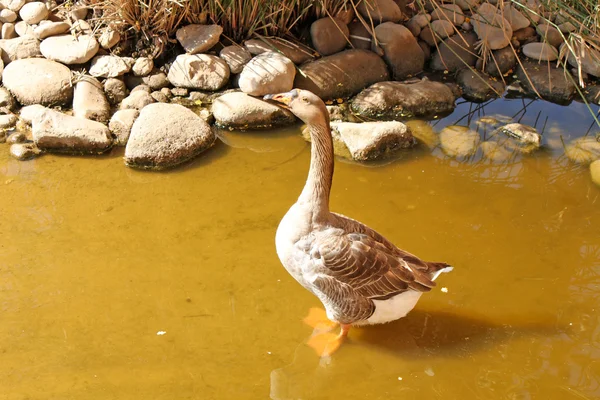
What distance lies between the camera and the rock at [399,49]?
6.98 metres

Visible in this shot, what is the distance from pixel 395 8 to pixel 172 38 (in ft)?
8.26

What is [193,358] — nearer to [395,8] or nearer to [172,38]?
[172,38]

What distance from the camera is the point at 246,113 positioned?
6.09 metres

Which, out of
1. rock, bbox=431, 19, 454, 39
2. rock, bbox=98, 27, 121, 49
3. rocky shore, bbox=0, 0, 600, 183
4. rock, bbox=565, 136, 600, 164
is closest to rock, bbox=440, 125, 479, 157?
rocky shore, bbox=0, 0, 600, 183

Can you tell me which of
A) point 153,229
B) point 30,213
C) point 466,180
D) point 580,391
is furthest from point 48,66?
point 580,391

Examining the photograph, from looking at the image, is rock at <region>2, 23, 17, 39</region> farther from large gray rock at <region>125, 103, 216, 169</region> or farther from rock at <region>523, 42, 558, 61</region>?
rock at <region>523, 42, 558, 61</region>

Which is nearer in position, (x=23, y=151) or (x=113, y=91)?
(x=23, y=151)

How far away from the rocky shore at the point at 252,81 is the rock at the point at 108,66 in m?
0.01

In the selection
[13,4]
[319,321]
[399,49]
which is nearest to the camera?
[319,321]

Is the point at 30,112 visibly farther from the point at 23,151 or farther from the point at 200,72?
the point at 200,72

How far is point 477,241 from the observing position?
4.95m

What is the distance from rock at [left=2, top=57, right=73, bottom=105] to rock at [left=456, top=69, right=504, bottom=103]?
405cm

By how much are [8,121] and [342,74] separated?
10.7 feet

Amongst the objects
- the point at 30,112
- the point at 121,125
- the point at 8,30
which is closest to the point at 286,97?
the point at 121,125
